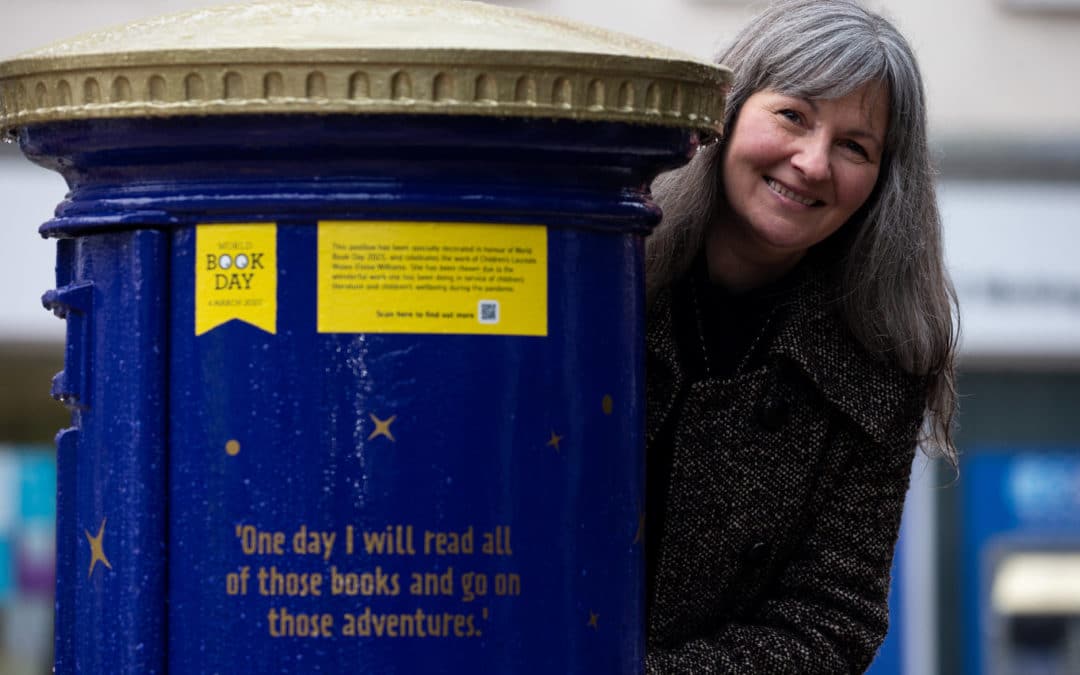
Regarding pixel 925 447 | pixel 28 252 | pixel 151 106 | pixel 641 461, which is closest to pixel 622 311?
pixel 641 461

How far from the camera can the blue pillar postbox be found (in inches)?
89.0

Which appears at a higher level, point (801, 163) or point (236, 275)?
point (801, 163)

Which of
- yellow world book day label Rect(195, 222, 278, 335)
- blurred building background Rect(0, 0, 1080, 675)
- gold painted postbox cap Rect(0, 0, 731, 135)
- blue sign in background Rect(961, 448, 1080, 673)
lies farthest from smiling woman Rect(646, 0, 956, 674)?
blue sign in background Rect(961, 448, 1080, 673)

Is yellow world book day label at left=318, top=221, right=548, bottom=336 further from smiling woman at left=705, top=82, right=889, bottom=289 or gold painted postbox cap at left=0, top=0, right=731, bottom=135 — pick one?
smiling woman at left=705, top=82, right=889, bottom=289

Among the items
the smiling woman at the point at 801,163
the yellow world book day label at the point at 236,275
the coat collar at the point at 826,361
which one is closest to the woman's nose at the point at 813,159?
the smiling woman at the point at 801,163

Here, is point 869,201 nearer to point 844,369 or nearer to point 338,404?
point 844,369

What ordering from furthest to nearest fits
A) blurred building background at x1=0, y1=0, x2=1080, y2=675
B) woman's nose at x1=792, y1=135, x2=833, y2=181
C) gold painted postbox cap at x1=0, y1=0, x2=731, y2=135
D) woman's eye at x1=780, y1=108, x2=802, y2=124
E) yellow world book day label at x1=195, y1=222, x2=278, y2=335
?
blurred building background at x1=0, y1=0, x2=1080, y2=675 < woman's eye at x1=780, y1=108, x2=802, y2=124 < woman's nose at x1=792, y1=135, x2=833, y2=181 < yellow world book day label at x1=195, y1=222, x2=278, y2=335 < gold painted postbox cap at x1=0, y1=0, x2=731, y2=135

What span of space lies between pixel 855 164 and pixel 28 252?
7.06 meters

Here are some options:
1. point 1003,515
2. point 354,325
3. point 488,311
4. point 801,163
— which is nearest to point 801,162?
point 801,163

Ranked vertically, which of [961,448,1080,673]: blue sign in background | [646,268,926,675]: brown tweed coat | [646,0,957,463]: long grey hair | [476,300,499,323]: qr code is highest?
[646,0,957,463]: long grey hair

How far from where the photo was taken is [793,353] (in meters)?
3.09

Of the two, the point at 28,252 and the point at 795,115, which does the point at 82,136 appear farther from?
the point at 28,252

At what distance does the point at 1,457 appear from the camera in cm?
972

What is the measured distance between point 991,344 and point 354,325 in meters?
8.02
